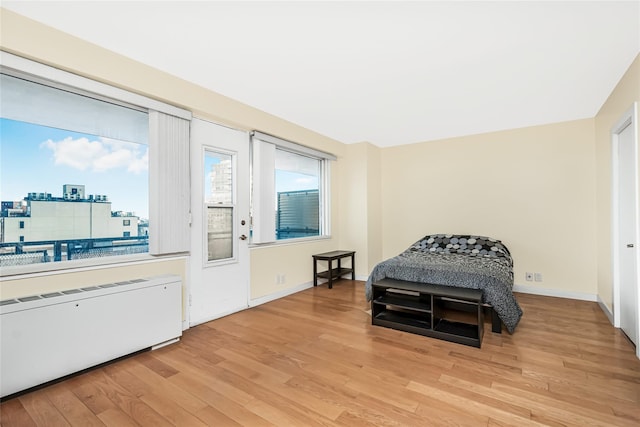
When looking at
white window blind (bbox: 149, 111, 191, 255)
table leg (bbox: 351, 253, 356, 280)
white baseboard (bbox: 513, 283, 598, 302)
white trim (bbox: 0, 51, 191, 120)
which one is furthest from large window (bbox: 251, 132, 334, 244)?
white baseboard (bbox: 513, 283, 598, 302)

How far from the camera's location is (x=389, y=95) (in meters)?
3.21

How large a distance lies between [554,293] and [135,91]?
5.59 metres

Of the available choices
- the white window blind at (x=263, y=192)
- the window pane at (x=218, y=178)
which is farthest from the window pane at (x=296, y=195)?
the window pane at (x=218, y=178)

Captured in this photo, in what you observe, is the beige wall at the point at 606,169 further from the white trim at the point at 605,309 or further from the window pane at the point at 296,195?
the window pane at the point at 296,195

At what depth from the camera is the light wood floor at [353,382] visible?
170cm

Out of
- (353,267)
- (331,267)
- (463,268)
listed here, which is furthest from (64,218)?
(353,267)

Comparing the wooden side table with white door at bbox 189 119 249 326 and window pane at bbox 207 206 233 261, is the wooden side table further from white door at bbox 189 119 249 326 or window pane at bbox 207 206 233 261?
window pane at bbox 207 206 233 261

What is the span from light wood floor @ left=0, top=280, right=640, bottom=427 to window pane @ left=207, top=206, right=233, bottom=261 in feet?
2.74

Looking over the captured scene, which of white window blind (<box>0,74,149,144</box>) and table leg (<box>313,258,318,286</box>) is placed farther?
table leg (<box>313,258,318,286</box>)

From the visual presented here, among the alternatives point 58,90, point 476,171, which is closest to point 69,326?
point 58,90

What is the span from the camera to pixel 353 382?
6.72 ft

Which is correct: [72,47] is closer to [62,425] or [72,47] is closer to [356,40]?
[356,40]

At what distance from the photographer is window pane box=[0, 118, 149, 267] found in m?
2.08

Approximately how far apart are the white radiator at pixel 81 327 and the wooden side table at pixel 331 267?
235 cm
